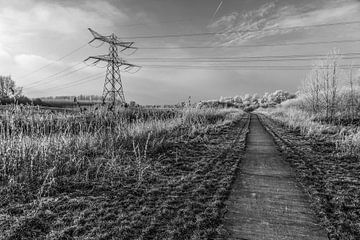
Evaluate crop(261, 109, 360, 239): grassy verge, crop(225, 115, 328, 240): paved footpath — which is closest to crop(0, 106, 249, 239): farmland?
crop(225, 115, 328, 240): paved footpath

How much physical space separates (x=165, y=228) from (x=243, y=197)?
1.80 meters

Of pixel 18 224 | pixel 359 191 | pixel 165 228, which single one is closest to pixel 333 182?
pixel 359 191

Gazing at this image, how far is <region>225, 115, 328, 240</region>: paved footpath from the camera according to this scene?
9.44 ft

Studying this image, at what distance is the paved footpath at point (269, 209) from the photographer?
9.44 ft

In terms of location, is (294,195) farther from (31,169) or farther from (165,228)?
(31,169)

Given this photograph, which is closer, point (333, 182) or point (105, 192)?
point (105, 192)

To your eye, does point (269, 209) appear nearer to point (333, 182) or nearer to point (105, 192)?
point (333, 182)

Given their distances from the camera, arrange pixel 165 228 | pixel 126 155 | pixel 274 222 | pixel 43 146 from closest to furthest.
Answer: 1. pixel 165 228
2. pixel 274 222
3. pixel 43 146
4. pixel 126 155

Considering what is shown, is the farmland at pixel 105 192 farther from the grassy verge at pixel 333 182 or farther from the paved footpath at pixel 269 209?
the grassy verge at pixel 333 182

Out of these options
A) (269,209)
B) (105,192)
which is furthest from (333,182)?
(105,192)

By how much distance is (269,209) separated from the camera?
11.6ft

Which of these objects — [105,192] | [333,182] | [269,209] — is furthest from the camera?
[333,182]

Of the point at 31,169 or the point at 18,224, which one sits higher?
the point at 31,169

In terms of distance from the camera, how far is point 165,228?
2.94 meters
